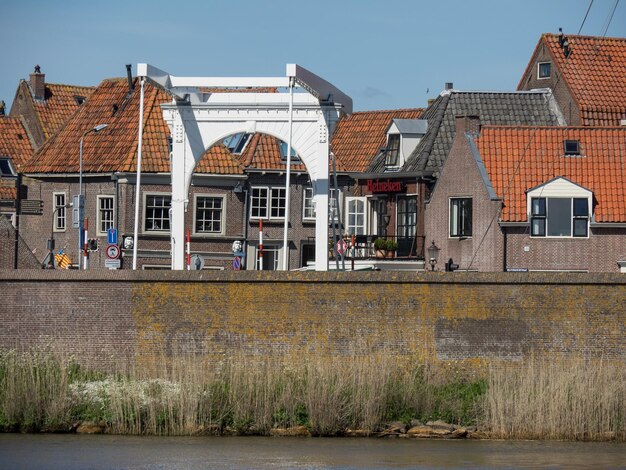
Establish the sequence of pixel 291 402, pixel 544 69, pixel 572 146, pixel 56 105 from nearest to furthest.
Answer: pixel 291 402 → pixel 572 146 → pixel 544 69 → pixel 56 105

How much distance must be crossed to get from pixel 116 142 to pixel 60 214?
11.7ft

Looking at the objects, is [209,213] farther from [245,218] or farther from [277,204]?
[277,204]

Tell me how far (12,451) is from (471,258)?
773 inches

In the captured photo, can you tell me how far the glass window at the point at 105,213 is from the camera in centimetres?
5109

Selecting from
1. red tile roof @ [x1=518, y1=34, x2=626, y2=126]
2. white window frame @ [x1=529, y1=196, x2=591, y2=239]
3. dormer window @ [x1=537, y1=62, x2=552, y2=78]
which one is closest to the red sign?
red tile roof @ [x1=518, y1=34, x2=626, y2=126]

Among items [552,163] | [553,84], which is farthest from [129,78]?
[552,163]

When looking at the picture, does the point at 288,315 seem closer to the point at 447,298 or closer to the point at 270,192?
the point at 447,298

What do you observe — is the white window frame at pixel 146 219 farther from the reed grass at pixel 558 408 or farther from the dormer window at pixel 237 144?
the reed grass at pixel 558 408

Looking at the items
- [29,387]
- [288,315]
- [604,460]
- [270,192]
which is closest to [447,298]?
[288,315]

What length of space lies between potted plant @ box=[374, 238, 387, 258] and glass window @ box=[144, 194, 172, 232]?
7306 millimetres

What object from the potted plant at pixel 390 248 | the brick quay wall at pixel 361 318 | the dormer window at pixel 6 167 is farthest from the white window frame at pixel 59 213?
the brick quay wall at pixel 361 318

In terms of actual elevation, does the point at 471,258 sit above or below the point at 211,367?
above

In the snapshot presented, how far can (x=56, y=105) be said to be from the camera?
67750 mm

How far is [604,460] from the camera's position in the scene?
2619 centimetres
